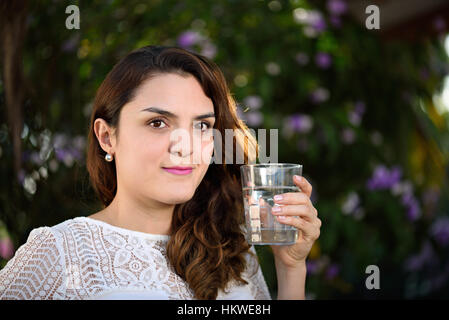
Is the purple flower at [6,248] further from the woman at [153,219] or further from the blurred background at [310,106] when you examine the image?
the woman at [153,219]

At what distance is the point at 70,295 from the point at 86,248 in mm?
160

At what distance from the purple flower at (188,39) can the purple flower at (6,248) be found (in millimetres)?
1555

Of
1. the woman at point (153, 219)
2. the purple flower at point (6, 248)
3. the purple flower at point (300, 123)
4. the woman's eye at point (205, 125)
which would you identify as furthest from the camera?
the purple flower at point (300, 123)

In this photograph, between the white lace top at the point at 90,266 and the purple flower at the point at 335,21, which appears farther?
the purple flower at the point at 335,21

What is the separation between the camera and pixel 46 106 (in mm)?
2525

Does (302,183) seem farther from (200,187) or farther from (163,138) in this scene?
(200,187)

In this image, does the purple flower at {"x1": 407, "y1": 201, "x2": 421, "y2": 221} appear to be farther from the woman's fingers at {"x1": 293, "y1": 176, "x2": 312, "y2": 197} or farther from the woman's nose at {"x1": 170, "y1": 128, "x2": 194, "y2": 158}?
the woman's nose at {"x1": 170, "y1": 128, "x2": 194, "y2": 158}

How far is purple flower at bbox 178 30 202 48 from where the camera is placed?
10.4ft

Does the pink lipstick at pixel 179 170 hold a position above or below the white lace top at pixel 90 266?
above

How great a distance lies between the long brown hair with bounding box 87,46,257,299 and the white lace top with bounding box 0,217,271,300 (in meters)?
0.07

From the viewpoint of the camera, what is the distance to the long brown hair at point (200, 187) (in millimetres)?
1752

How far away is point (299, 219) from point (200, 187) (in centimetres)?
60

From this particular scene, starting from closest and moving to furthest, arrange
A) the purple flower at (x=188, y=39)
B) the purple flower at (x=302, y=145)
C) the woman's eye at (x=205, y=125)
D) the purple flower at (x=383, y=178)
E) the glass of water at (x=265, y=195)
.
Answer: the glass of water at (x=265, y=195)
the woman's eye at (x=205, y=125)
the purple flower at (x=188, y=39)
the purple flower at (x=302, y=145)
the purple flower at (x=383, y=178)

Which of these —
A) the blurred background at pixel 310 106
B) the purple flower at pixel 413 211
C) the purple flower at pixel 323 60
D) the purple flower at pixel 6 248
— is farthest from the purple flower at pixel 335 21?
the purple flower at pixel 6 248
